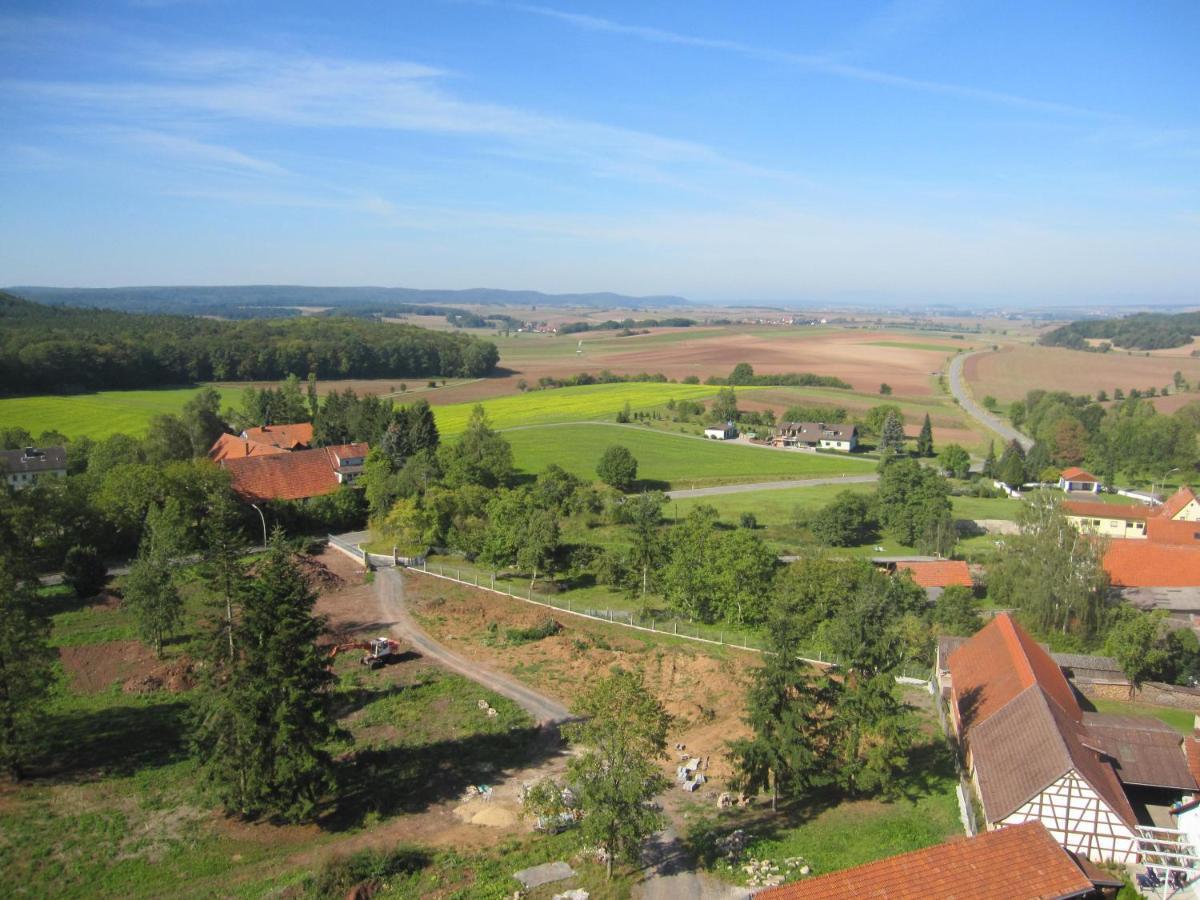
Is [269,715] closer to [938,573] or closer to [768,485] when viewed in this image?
[938,573]

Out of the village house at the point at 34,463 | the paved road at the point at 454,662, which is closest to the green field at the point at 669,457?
the paved road at the point at 454,662

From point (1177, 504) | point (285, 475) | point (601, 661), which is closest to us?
point (601, 661)

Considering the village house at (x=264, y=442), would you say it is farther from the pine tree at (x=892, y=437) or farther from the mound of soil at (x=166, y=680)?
the pine tree at (x=892, y=437)

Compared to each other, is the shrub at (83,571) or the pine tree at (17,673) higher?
the pine tree at (17,673)

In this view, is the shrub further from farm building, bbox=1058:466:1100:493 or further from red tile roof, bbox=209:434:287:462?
farm building, bbox=1058:466:1100:493

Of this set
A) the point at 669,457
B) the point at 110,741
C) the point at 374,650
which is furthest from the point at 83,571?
the point at 669,457

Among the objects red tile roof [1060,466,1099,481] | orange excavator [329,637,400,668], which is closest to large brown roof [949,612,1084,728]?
orange excavator [329,637,400,668]
